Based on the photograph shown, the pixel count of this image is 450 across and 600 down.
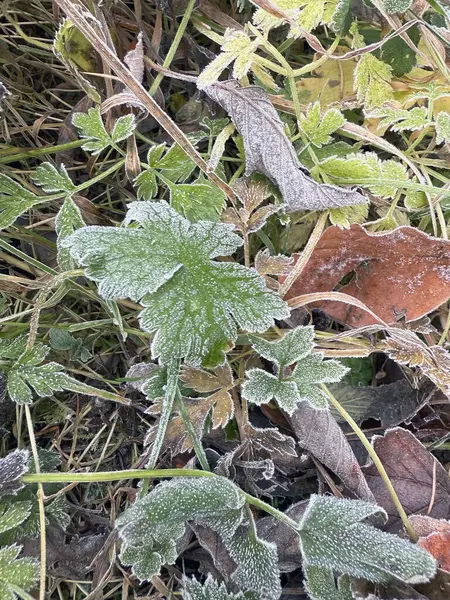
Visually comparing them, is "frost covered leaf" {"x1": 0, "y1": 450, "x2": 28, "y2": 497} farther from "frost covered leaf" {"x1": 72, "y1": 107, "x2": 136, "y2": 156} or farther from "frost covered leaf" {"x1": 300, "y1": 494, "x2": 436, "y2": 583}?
"frost covered leaf" {"x1": 72, "y1": 107, "x2": 136, "y2": 156}

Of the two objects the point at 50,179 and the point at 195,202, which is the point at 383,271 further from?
the point at 50,179

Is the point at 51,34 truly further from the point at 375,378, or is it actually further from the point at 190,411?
the point at 375,378

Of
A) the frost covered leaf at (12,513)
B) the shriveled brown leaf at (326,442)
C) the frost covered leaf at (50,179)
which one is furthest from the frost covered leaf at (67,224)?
the shriveled brown leaf at (326,442)

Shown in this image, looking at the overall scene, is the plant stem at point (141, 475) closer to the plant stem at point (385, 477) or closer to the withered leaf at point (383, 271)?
the plant stem at point (385, 477)

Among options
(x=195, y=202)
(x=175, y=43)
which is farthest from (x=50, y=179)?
(x=175, y=43)

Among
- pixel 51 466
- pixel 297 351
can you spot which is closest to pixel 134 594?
pixel 51 466
